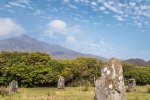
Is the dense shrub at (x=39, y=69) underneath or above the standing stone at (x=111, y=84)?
above

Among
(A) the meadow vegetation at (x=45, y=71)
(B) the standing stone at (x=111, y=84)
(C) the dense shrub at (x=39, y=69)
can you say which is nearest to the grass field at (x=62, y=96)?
(B) the standing stone at (x=111, y=84)

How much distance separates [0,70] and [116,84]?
88.5 feet

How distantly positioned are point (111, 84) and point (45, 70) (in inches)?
977

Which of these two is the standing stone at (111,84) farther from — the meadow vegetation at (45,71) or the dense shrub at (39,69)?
the dense shrub at (39,69)

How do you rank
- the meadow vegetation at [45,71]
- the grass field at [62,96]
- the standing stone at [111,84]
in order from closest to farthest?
the standing stone at [111,84] → the grass field at [62,96] → the meadow vegetation at [45,71]

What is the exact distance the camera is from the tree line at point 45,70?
42.0 meters

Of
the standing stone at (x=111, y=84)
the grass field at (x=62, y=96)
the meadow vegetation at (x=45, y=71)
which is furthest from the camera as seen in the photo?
the meadow vegetation at (x=45, y=71)

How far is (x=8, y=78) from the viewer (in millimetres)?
42219

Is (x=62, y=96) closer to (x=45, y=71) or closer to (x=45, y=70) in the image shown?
(x=45, y=70)

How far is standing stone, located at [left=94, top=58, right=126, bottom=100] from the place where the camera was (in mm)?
18000

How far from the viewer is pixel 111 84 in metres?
18.1

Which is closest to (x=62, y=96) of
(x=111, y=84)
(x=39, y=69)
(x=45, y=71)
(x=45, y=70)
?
(x=111, y=84)

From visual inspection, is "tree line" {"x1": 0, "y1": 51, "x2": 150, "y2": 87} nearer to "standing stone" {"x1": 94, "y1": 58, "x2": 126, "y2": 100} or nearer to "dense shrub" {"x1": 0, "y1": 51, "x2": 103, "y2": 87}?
"dense shrub" {"x1": 0, "y1": 51, "x2": 103, "y2": 87}

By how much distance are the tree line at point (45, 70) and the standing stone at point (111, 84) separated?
2386 centimetres
